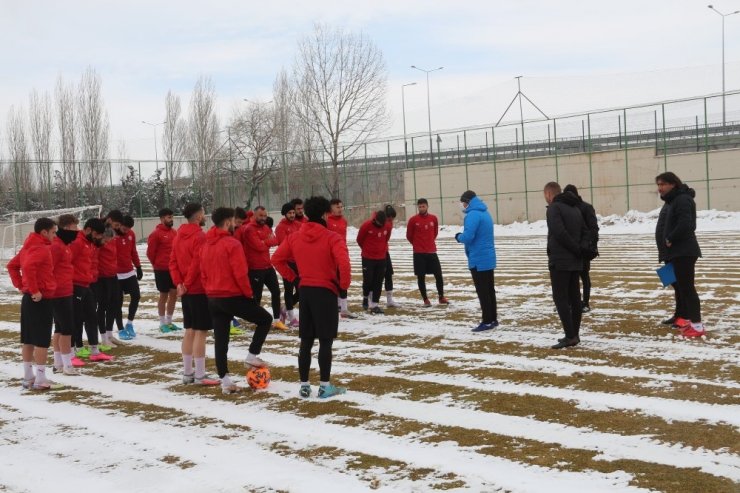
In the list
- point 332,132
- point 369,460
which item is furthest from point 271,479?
point 332,132

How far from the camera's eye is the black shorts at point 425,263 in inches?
535

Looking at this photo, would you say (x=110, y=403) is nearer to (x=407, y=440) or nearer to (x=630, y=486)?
(x=407, y=440)

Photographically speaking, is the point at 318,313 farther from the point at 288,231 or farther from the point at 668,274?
the point at 288,231

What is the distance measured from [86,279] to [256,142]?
44174mm

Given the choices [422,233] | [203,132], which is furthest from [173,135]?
[422,233]

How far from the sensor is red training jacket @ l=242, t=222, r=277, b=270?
11492 mm

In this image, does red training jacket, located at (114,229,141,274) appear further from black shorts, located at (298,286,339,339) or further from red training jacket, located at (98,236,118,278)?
black shorts, located at (298,286,339,339)

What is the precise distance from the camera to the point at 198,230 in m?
8.96

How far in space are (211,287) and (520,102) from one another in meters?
49.1

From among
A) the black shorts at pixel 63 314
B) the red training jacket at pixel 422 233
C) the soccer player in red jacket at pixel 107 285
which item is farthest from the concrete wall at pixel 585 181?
the black shorts at pixel 63 314

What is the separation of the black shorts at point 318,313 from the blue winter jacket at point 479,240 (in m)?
3.96

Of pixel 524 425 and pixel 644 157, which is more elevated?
pixel 644 157

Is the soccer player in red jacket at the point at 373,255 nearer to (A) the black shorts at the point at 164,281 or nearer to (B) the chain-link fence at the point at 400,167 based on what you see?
(A) the black shorts at the point at 164,281

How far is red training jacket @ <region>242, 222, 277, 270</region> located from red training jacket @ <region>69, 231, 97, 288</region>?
2.47m
